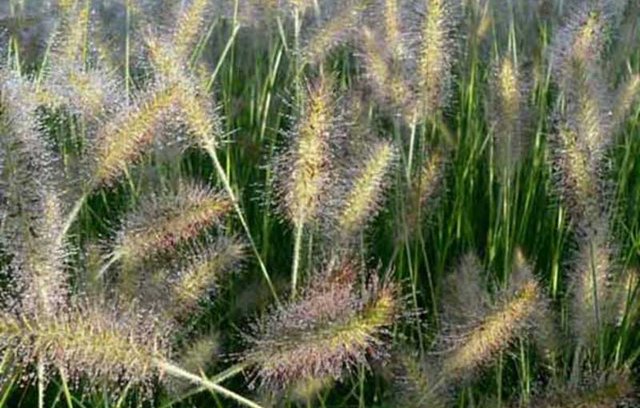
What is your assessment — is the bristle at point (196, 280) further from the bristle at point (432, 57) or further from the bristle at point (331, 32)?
the bristle at point (331, 32)

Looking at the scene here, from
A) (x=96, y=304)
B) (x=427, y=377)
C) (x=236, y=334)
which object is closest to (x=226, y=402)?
(x=236, y=334)

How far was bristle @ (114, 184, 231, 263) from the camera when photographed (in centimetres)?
142

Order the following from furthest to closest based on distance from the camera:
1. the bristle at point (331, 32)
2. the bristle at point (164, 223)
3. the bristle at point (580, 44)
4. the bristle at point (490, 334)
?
the bristle at point (331, 32)
the bristle at point (580, 44)
the bristle at point (164, 223)
the bristle at point (490, 334)

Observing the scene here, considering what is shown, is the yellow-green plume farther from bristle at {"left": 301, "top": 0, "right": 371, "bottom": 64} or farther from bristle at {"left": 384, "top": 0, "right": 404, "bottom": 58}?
bristle at {"left": 301, "top": 0, "right": 371, "bottom": 64}

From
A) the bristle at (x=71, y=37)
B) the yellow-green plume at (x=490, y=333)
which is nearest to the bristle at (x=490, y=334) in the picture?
the yellow-green plume at (x=490, y=333)

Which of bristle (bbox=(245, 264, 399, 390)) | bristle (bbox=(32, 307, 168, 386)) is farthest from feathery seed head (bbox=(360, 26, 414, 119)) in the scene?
bristle (bbox=(32, 307, 168, 386))

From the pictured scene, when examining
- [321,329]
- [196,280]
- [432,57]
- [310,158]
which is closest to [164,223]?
[196,280]

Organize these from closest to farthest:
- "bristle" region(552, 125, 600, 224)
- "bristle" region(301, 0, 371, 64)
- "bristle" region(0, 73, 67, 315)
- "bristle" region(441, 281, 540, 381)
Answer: "bristle" region(0, 73, 67, 315), "bristle" region(441, 281, 540, 381), "bristle" region(552, 125, 600, 224), "bristle" region(301, 0, 371, 64)

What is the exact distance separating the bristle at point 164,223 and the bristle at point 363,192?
0.17 metres

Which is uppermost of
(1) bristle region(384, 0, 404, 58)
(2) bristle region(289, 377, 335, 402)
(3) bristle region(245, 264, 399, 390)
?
(1) bristle region(384, 0, 404, 58)

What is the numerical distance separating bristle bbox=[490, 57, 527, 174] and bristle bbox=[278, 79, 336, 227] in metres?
0.34

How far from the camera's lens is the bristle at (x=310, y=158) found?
55.3 inches

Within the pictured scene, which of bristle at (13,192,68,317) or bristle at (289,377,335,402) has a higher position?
bristle at (13,192,68,317)

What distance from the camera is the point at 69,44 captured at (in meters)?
1.79
